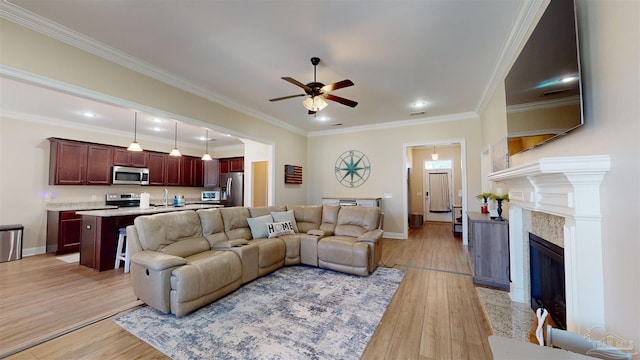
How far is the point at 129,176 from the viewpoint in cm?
628

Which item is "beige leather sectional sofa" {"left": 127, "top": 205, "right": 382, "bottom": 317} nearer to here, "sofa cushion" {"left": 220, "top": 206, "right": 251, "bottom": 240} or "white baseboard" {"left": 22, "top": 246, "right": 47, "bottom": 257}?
"sofa cushion" {"left": 220, "top": 206, "right": 251, "bottom": 240}

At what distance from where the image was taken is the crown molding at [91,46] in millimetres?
2355

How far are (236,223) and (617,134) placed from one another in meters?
4.00

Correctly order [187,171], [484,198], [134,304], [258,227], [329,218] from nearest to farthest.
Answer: [134,304] → [484,198] → [258,227] → [329,218] → [187,171]

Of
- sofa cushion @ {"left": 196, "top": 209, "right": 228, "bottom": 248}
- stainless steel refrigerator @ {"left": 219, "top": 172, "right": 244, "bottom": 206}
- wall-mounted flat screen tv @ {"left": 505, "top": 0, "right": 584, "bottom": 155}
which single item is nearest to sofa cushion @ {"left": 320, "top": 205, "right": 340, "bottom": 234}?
sofa cushion @ {"left": 196, "top": 209, "right": 228, "bottom": 248}

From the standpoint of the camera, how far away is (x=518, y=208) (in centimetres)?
280

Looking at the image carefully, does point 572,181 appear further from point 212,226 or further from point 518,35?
point 212,226

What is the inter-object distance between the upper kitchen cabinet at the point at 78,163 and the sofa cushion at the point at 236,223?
13.5 ft

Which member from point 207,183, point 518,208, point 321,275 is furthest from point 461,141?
point 207,183

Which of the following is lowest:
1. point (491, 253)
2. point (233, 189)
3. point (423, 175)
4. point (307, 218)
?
point (491, 253)

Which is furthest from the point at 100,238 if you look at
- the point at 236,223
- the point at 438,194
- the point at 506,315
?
the point at 438,194

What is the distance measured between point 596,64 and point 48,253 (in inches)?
319

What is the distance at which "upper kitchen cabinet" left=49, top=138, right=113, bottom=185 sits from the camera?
5.08 meters

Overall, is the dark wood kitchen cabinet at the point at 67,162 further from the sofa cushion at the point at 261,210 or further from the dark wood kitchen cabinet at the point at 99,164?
the sofa cushion at the point at 261,210
